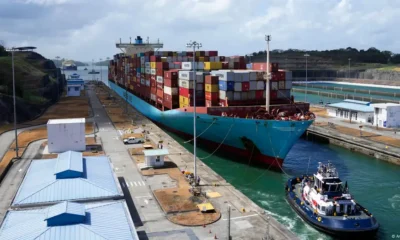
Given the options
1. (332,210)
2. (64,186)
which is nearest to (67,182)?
(64,186)

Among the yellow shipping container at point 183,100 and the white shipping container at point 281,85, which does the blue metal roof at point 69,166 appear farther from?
the white shipping container at point 281,85

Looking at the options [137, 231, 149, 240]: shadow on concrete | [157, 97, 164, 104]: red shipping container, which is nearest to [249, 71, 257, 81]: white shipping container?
[157, 97, 164, 104]: red shipping container

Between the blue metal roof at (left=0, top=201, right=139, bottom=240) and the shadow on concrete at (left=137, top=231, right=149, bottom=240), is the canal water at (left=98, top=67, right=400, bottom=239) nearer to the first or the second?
the shadow on concrete at (left=137, top=231, right=149, bottom=240)

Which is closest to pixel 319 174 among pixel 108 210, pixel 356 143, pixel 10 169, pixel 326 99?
pixel 108 210

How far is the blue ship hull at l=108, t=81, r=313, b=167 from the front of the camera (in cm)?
4010

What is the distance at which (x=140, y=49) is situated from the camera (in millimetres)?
117688

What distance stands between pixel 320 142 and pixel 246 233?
36.6m

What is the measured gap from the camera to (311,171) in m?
42.1

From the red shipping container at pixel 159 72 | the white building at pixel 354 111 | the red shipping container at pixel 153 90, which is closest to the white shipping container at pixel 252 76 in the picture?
the red shipping container at pixel 159 72

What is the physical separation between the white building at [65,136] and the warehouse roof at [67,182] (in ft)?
43.5

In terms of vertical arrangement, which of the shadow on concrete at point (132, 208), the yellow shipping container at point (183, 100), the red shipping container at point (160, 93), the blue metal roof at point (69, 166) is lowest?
the shadow on concrete at point (132, 208)

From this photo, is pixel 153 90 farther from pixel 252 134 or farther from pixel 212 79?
pixel 252 134

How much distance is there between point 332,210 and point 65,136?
30810mm

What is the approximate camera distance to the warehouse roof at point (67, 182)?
2458 cm
